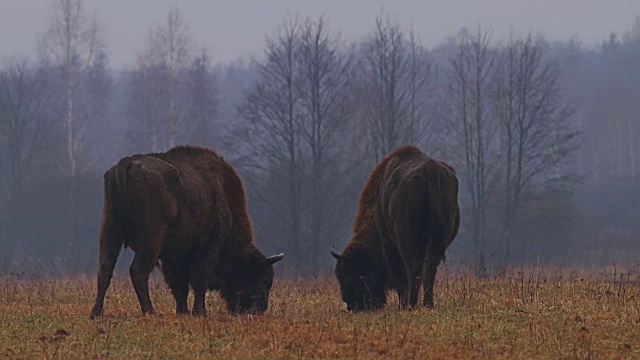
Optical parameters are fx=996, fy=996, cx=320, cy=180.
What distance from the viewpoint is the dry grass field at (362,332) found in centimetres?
955

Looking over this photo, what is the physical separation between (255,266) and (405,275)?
2.33m

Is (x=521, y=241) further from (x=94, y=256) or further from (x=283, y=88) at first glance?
A: (x=94, y=256)

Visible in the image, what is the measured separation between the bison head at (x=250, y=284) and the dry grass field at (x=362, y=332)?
348mm

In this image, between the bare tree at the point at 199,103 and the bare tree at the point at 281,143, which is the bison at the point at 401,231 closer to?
the bare tree at the point at 281,143

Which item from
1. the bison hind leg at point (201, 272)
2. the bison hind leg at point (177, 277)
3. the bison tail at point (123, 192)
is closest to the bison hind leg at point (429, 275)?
the bison hind leg at point (201, 272)

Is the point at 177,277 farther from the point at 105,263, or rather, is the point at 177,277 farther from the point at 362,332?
the point at 362,332

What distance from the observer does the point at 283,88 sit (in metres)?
44.8

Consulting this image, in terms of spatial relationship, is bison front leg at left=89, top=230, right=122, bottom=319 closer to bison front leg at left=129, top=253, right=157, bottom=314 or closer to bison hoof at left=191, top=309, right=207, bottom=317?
bison front leg at left=129, top=253, right=157, bottom=314

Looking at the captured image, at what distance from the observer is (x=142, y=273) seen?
43.6 feet

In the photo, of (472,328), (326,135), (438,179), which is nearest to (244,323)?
(472,328)

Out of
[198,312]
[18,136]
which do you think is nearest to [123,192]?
[198,312]

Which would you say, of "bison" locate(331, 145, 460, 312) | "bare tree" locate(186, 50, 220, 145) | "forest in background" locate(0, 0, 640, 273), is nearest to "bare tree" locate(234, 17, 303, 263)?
"forest in background" locate(0, 0, 640, 273)

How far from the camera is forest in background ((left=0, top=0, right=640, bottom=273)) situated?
147 feet

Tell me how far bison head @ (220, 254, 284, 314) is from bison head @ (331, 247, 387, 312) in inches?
43.2
